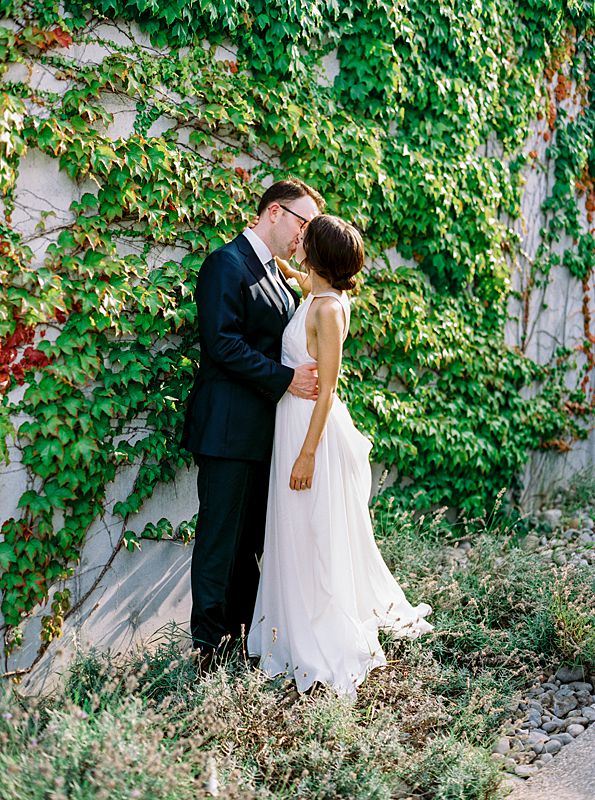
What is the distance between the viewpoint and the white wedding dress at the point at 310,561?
132 inches

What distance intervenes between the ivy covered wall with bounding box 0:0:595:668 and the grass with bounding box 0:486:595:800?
847 millimetres

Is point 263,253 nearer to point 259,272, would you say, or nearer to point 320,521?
point 259,272

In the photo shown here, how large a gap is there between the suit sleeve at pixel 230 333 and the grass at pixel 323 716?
112 cm

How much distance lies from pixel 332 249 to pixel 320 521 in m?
1.13

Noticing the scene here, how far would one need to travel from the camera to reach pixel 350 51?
15.0 feet

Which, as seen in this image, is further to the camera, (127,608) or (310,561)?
(127,608)

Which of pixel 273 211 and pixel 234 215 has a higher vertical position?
pixel 234 215

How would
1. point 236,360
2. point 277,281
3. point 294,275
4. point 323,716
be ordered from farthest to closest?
point 294,275 < point 277,281 < point 236,360 < point 323,716

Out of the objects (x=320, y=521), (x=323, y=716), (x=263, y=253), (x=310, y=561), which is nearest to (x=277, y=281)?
(x=263, y=253)

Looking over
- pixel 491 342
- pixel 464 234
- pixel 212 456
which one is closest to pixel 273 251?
pixel 212 456

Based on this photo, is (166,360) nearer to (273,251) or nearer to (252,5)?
(273,251)

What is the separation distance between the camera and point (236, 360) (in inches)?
127

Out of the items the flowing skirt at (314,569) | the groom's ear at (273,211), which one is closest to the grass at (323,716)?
the flowing skirt at (314,569)

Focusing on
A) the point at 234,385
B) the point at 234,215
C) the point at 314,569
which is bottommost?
the point at 314,569
